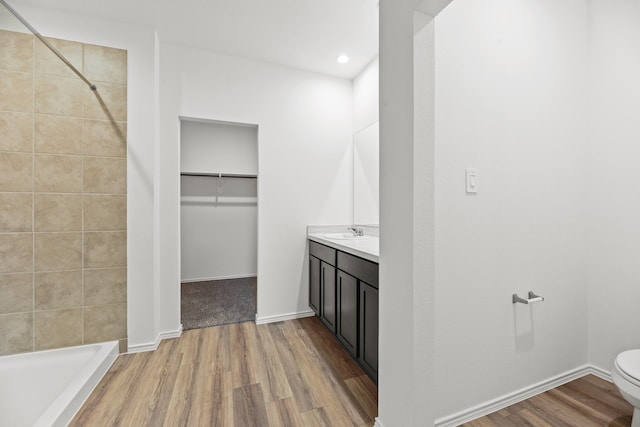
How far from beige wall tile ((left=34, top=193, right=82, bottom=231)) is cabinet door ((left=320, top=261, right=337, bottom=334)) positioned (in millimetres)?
1881

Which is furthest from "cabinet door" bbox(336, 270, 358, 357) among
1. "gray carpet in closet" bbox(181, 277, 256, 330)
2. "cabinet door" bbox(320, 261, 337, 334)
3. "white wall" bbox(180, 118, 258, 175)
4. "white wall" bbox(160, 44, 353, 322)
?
"white wall" bbox(180, 118, 258, 175)

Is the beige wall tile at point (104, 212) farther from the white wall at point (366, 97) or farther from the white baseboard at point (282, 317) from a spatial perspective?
the white wall at point (366, 97)

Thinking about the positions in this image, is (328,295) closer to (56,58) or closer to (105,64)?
(105,64)

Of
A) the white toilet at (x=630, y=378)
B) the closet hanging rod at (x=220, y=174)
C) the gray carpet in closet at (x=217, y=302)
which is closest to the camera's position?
the white toilet at (x=630, y=378)

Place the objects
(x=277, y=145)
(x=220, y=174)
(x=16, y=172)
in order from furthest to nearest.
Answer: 1. (x=220, y=174)
2. (x=277, y=145)
3. (x=16, y=172)

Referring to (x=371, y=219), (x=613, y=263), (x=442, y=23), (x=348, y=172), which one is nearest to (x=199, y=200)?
(x=348, y=172)

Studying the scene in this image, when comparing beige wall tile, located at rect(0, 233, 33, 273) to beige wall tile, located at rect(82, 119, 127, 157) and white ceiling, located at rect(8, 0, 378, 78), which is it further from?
white ceiling, located at rect(8, 0, 378, 78)

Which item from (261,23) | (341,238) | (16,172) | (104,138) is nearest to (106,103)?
(104,138)

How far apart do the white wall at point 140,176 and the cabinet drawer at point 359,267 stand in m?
1.51

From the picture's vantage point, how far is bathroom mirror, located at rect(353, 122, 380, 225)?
2646mm

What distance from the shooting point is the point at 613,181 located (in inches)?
66.0

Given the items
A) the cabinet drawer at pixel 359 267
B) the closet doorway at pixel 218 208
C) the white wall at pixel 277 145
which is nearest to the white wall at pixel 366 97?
the white wall at pixel 277 145

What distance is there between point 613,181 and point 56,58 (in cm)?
376

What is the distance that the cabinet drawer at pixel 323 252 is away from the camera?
2.20 m
